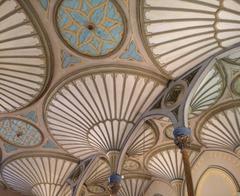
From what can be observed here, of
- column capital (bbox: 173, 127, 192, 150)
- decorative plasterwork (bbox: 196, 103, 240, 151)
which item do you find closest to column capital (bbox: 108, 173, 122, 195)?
column capital (bbox: 173, 127, 192, 150)

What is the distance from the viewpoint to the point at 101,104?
→ 12523mm

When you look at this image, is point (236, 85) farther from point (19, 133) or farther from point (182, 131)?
point (19, 133)

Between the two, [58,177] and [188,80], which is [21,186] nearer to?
[58,177]

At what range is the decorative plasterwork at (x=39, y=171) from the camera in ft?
51.5

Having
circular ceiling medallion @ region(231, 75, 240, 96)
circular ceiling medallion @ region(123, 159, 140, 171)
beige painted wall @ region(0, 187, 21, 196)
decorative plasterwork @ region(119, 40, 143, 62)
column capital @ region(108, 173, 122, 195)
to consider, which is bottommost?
column capital @ region(108, 173, 122, 195)

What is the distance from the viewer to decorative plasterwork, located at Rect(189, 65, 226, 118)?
11.6 meters

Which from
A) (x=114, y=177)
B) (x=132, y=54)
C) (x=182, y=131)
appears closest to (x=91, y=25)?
(x=132, y=54)

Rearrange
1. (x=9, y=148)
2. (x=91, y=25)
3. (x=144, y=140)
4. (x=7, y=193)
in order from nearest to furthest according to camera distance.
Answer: (x=91, y=25)
(x=144, y=140)
(x=9, y=148)
(x=7, y=193)

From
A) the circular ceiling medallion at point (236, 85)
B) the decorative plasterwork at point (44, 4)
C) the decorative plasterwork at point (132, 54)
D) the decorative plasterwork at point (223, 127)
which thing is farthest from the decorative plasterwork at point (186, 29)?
the decorative plasterwork at point (223, 127)

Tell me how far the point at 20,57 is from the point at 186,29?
18.5 feet

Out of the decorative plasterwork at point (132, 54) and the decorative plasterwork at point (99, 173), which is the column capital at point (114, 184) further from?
the decorative plasterwork at point (132, 54)

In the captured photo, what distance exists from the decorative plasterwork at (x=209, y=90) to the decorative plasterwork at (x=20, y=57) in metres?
5.46

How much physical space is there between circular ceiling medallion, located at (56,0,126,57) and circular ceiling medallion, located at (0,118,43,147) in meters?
4.91

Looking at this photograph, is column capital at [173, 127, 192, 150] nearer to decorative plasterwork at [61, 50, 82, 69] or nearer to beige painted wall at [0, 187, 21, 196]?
decorative plasterwork at [61, 50, 82, 69]
